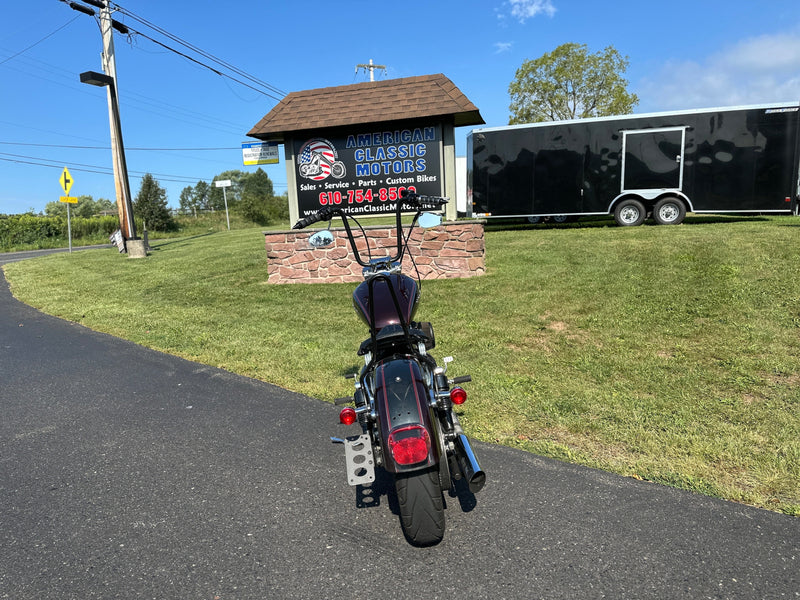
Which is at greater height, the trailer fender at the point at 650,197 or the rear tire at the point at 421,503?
the trailer fender at the point at 650,197

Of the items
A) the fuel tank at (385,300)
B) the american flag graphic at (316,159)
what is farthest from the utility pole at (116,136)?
the fuel tank at (385,300)

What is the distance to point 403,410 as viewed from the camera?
2486 mm

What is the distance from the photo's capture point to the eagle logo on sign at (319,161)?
11086 mm

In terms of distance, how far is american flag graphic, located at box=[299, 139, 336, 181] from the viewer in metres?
11.1

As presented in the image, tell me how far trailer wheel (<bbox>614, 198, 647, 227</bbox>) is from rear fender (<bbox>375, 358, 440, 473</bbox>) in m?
14.1

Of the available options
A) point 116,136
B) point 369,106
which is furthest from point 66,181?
point 369,106

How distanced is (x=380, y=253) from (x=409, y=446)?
789cm

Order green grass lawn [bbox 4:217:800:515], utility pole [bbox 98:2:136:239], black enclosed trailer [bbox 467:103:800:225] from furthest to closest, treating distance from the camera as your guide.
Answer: utility pole [bbox 98:2:136:239], black enclosed trailer [bbox 467:103:800:225], green grass lawn [bbox 4:217:800:515]

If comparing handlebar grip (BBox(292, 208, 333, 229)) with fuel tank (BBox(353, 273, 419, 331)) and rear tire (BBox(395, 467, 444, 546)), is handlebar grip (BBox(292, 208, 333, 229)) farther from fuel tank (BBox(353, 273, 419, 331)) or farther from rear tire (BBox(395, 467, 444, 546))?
rear tire (BBox(395, 467, 444, 546))

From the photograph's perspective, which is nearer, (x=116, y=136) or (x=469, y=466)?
(x=469, y=466)

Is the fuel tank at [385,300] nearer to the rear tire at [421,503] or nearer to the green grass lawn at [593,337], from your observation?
the rear tire at [421,503]

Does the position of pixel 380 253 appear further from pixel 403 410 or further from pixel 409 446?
pixel 409 446

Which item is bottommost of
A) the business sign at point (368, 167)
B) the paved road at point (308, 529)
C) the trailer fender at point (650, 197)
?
the paved road at point (308, 529)

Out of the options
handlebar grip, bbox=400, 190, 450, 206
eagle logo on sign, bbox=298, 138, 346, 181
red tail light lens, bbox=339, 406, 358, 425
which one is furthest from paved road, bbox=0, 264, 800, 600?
eagle logo on sign, bbox=298, 138, 346, 181
